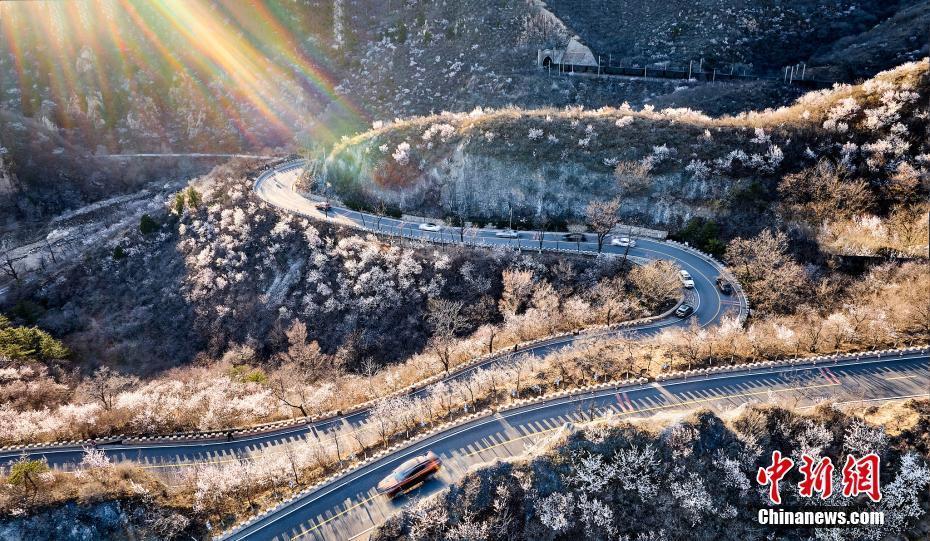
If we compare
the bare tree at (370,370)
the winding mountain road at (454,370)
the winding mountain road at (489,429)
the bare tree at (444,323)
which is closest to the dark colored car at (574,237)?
the winding mountain road at (454,370)

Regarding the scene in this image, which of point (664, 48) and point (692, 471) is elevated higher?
point (664, 48)

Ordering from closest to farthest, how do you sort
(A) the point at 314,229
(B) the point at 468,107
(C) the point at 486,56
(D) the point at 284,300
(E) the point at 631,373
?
(E) the point at 631,373
(D) the point at 284,300
(A) the point at 314,229
(B) the point at 468,107
(C) the point at 486,56

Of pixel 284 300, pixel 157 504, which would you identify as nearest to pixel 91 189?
pixel 284 300

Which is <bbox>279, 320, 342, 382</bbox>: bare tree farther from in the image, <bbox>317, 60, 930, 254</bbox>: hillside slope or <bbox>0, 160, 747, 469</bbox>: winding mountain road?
<bbox>317, 60, 930, 254</bbox>: hillside slope

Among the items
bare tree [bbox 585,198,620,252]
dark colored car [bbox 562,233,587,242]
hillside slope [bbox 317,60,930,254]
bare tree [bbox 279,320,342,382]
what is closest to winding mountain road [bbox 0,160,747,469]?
dark colored car [bbox 562,233,587,242]

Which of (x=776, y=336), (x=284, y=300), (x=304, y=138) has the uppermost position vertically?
(x=304, y=138)

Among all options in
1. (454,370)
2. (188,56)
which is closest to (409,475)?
(454,370)

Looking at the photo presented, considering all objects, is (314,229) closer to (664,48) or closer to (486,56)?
(486,56)
